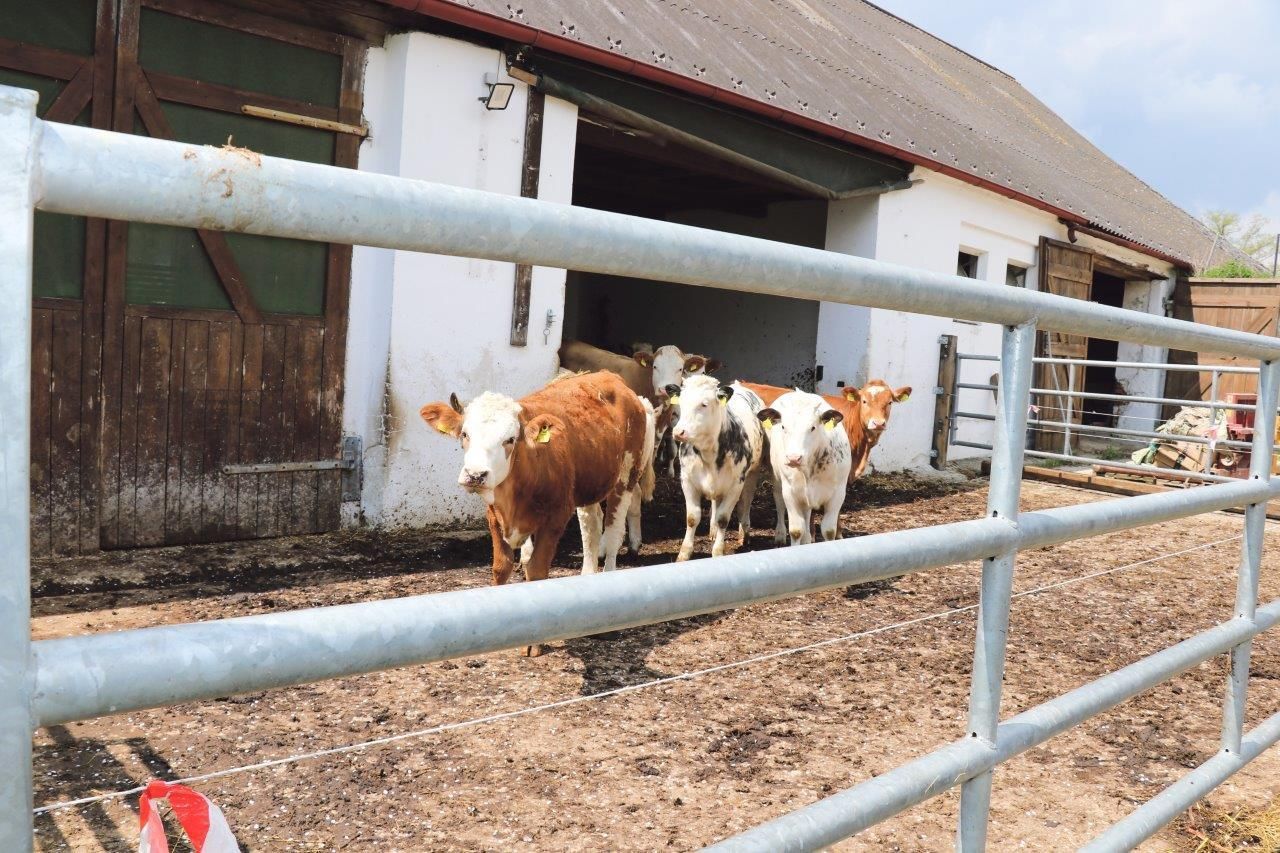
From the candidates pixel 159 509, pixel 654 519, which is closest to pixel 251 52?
pixel 159 509

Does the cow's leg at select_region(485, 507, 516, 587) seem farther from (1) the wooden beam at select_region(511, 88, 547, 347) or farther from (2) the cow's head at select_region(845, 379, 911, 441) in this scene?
(2) the cow's head at select_region(845, 379, 911, 441)

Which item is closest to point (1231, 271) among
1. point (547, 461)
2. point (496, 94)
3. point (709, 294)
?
point (709, 294)

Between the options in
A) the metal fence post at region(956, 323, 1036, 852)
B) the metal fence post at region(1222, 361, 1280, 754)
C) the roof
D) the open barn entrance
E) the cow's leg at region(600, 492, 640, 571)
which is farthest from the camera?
the open barn entrance

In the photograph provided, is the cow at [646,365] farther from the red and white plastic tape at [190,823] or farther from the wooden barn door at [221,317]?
the red and white plastic tape at [190,823]

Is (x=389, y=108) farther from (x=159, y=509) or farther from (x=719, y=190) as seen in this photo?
(x=719, y=190)

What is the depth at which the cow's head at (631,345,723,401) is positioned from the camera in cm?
952

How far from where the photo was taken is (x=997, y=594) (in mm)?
1550

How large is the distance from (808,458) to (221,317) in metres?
3.78

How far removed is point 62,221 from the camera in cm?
555

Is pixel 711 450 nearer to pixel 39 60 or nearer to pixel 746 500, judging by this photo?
pixel 746 500

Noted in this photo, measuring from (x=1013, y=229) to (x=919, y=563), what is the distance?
42.5 feet

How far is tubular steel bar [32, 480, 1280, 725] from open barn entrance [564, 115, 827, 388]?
965 cm

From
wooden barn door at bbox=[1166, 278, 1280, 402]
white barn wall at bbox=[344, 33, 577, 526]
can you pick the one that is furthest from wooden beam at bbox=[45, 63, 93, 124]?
wooden barn door at bbox=[1166, 278, 1280, 402]

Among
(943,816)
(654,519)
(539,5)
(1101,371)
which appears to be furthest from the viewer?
(1101,371)
